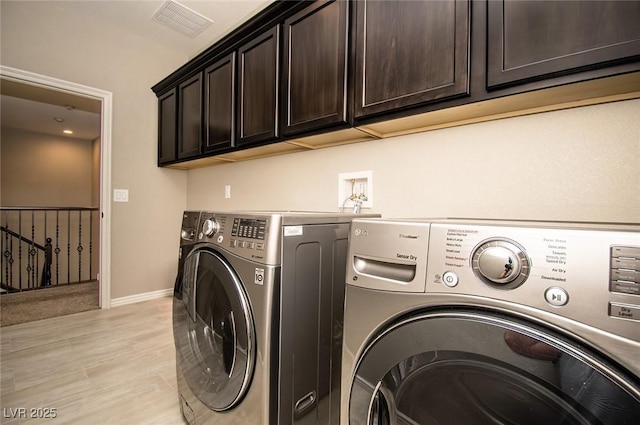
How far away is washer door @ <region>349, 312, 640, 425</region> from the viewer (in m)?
0.39

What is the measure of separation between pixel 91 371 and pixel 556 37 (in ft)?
8.62

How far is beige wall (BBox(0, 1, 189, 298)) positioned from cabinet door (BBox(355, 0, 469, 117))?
2556 mm

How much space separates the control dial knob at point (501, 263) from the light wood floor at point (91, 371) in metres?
1.47

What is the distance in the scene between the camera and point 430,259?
0.55m

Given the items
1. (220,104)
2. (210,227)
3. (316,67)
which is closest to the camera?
(210,227)


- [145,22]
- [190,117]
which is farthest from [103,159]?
[145,22]

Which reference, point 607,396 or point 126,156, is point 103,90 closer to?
point 126,156

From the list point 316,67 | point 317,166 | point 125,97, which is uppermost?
point 125,97

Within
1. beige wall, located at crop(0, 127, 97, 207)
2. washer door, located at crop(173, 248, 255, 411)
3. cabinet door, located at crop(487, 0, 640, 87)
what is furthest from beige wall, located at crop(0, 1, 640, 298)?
beige wall, located at crop(0, 127, 97, 207)

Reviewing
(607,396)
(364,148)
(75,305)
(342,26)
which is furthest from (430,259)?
(75,305)

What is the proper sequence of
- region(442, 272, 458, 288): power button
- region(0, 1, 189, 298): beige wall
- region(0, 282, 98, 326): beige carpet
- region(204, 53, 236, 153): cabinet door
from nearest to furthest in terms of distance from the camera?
region(442, 272, 458, 288): power button < region(204, 53, 236, 153): cabinet door < region(0, 1, 189, 298): beige wall < region(0, 282, 98, 326): beige carpet

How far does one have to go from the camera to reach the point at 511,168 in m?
1.12

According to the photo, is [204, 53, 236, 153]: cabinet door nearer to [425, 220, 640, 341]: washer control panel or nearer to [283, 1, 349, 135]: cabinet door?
[283, 1, 349, 135]: cabinet door

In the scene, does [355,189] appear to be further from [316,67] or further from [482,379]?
[482,379]
